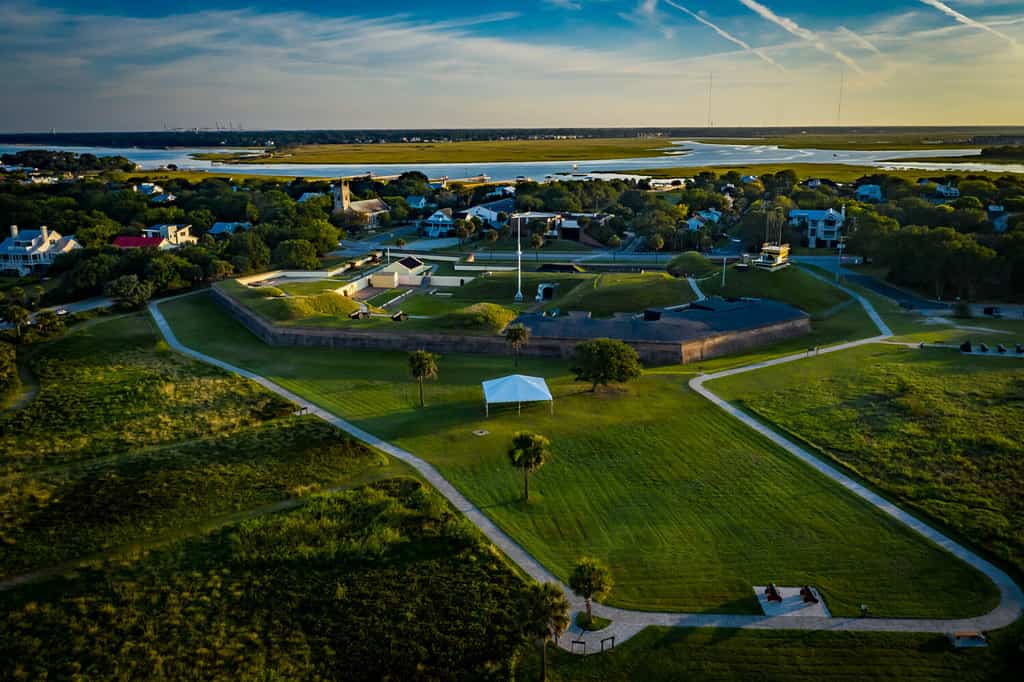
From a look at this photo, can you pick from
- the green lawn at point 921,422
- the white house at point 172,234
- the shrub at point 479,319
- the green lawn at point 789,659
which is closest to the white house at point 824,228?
the green lawn at point 921,422

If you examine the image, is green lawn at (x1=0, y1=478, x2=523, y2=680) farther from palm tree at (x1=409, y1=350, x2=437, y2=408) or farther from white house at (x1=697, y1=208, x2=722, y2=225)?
white house at (x1=697, y1=208, x2=722, y2=225)

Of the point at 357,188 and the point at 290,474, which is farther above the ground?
the point at 357,188

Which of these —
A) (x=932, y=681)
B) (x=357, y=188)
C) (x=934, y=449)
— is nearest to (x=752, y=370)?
(x=934, y=449)

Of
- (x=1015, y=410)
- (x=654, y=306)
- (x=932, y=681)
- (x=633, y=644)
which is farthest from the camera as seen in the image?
(x=654, y=306)

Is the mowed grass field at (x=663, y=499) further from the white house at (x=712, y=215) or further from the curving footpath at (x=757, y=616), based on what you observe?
the white house at (x=712, y=215)

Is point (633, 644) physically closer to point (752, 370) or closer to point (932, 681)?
point (932, 681)
